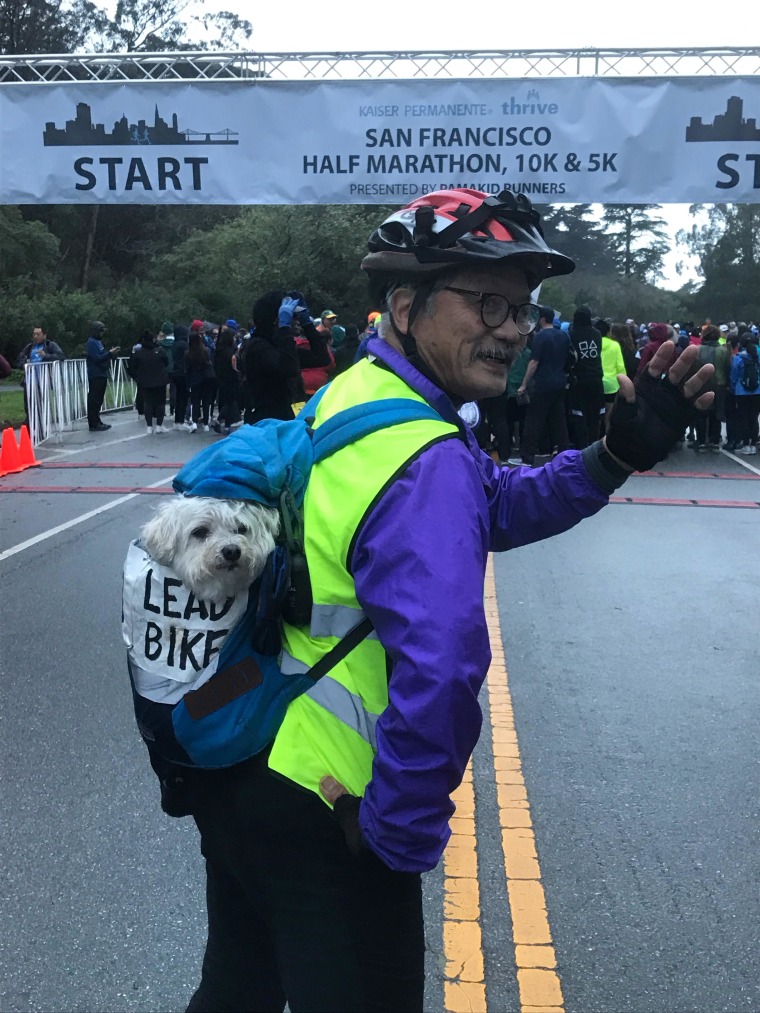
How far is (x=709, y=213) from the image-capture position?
86750mm

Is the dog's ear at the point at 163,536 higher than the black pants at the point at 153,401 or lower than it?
higher

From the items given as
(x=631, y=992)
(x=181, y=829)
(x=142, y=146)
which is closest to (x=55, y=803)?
(x=181, y=829)

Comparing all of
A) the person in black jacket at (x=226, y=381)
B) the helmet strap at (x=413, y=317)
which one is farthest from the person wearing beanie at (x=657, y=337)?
the person in black jacket at (x=226, y=381)

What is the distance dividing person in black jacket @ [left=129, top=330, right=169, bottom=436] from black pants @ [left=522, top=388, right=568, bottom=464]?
8011mm

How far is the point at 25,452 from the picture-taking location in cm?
1587

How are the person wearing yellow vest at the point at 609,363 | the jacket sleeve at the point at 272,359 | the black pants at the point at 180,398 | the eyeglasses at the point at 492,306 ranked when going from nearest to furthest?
the eyeglasses at the point at 492,306 → the jacket sleeve at the point at 272,359 → the person wearing yellow vest at the point at 609,363 → the black pants at the point at 180,398

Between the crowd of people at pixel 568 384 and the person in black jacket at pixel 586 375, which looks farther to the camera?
the person in black jacket at pixel 586 375

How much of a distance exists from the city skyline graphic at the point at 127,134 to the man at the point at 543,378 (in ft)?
15.9

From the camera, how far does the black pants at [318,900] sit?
1.90m

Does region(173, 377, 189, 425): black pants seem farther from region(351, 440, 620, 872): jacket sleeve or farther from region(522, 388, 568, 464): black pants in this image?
region(351, 440, 620, 872): jacket sleeve

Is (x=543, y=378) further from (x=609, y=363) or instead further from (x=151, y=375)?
(x=151, y=375)

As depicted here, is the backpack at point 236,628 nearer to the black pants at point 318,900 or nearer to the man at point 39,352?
the black pants at point 318,900

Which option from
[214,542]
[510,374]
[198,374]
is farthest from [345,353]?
[214,542]

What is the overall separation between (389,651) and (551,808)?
9.80ft
